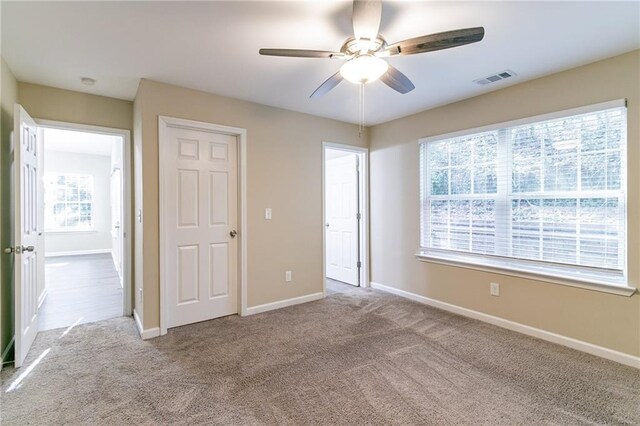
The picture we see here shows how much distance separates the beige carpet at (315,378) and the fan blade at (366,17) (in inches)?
88.2

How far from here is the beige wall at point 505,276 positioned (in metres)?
2.35

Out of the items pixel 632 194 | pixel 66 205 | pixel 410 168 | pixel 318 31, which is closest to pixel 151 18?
pixel 318 31

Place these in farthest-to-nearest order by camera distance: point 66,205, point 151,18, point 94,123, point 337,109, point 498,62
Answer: point 66,205 < point 337,109 < point 94,123 < point 498,62 < point 151,18

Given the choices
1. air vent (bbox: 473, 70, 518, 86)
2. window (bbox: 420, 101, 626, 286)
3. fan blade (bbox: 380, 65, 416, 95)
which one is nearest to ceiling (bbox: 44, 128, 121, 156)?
fan blade (bbox: 380, 65, 416, 95)

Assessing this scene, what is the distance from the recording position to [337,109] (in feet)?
12.4

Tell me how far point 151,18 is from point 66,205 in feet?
26.4

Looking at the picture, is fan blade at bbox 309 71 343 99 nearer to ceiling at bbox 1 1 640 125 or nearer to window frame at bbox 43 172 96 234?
ceiling at bbox 1 1 640 125

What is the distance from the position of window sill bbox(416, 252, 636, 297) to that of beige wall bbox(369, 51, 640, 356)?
48mm

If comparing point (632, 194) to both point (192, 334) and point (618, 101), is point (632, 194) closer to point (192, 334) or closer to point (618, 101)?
point (618, 101)

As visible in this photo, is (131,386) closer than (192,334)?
Yes

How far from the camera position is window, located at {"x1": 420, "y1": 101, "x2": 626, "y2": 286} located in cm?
247

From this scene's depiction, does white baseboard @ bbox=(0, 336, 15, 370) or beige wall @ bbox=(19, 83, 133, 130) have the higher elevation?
beige wall @ bbox=(19, 83, 133, 130)

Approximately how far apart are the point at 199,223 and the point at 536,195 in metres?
3.37

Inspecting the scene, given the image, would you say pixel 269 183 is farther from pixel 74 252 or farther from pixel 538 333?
pixel 74 252
